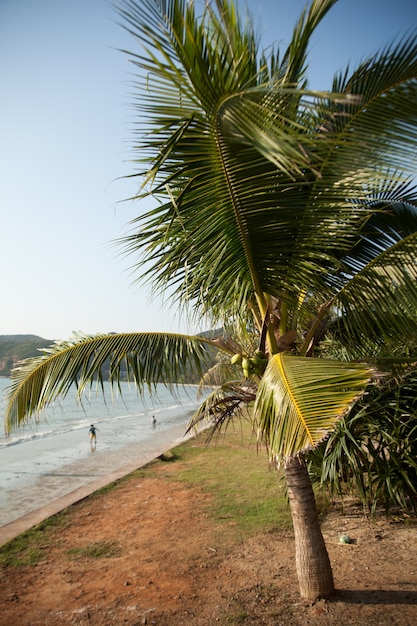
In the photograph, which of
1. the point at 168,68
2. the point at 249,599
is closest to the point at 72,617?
the point at 249,599

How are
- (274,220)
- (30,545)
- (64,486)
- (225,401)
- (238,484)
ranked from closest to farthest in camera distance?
(274,220), (225,401), (30,545), (238,484), (64,486)

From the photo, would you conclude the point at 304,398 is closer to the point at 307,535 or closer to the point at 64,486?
→ the point at 307,535

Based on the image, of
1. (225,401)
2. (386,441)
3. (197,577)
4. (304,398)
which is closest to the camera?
(304,398)

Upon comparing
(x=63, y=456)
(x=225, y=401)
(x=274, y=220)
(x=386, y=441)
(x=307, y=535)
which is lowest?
(x=63, y=456)

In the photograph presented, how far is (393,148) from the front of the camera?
2648 mm

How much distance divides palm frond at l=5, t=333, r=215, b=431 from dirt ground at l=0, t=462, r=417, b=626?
7.90 feet

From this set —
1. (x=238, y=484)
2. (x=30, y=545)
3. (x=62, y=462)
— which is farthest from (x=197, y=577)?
(x=62, y=462)

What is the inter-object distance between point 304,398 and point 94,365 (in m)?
2.33

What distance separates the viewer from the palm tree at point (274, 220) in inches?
89.6

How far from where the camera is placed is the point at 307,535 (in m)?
4.09

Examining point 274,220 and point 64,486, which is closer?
point 274,220

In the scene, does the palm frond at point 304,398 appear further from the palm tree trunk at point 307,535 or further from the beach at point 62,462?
the palm tree trunk at point 307,535

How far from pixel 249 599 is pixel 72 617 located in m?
1.91

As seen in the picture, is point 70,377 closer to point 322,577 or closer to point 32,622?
point 32,622
